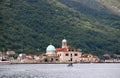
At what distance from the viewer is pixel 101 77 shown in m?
93.9

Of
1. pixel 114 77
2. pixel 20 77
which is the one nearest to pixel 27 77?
pixel 20 77

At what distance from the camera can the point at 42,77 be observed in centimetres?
9238

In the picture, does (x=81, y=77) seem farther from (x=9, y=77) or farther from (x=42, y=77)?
(x=9, y=77)

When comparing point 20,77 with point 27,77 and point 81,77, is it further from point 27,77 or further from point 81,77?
point 81,77

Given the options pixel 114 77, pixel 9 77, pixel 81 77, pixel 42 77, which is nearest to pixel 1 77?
pixel 9 77

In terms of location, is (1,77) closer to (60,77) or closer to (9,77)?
(9,77)

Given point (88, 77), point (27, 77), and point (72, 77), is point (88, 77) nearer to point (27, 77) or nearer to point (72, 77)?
point (72, 77)

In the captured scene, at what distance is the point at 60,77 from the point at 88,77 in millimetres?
5111

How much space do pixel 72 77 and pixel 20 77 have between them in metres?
9.42

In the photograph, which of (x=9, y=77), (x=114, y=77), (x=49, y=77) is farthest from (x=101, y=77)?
(x=9, y=77)

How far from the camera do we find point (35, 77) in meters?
91.9

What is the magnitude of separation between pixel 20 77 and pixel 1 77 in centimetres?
339

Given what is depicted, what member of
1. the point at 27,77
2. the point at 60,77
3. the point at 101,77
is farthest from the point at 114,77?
the point at 27,77

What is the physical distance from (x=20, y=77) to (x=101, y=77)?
1478cm
